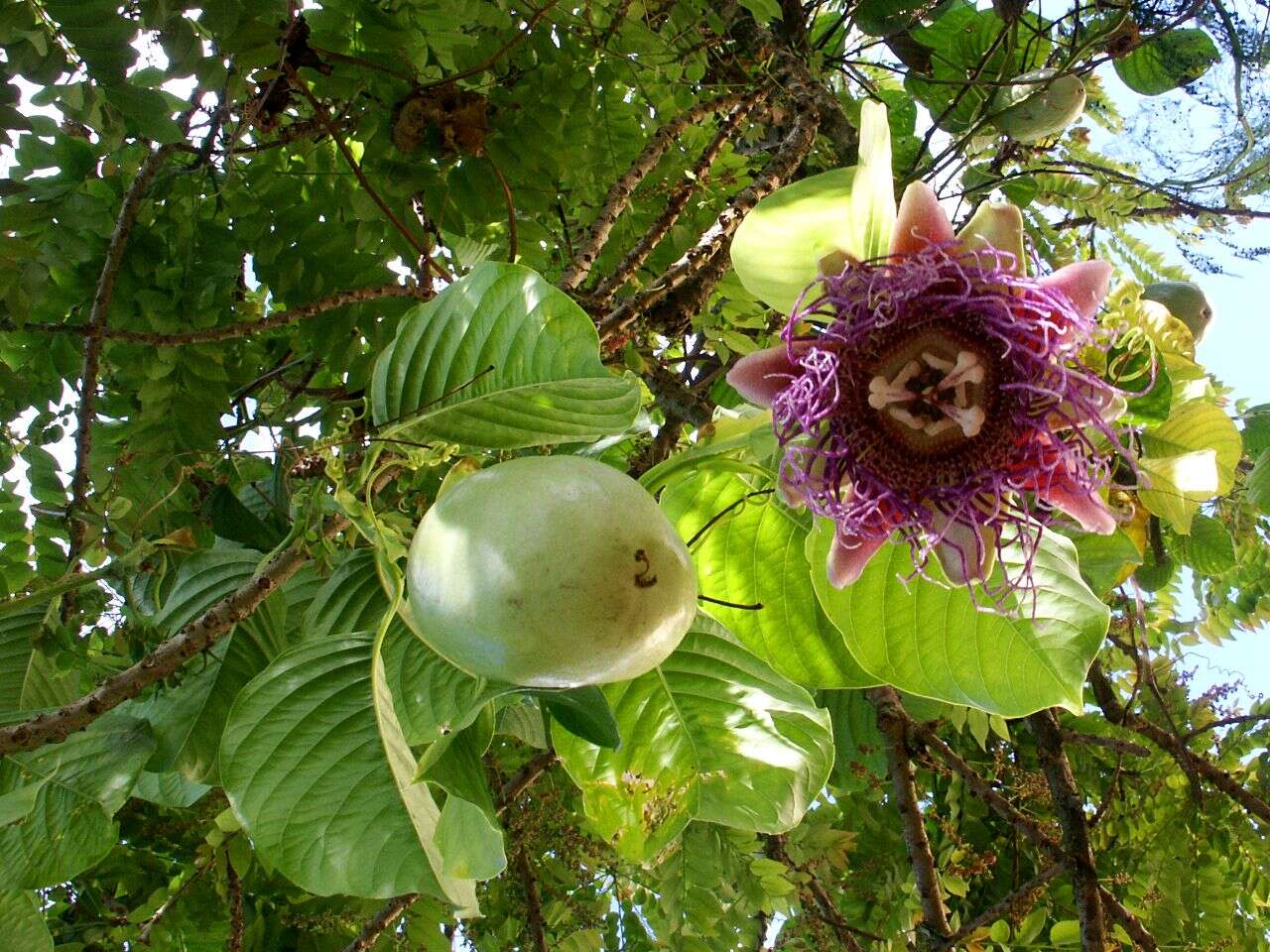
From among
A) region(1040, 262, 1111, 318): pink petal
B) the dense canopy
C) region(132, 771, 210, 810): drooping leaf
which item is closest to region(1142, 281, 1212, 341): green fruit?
the dense canopy

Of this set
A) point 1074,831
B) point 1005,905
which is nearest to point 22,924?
point 1005,905

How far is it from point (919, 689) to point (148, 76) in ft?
3.74

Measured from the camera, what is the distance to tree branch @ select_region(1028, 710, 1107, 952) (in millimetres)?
1544

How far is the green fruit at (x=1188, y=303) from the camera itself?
4.50 feet

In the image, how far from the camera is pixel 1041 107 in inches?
81.7

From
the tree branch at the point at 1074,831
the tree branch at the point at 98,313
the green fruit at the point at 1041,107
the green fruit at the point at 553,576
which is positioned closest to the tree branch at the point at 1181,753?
the tree branch at the point at 1074,831

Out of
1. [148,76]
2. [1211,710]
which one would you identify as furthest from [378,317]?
[1211,710]

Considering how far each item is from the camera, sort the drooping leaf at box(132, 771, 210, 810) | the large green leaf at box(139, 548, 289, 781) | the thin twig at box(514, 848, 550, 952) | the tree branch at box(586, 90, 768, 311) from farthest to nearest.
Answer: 1. the thin twig at box(514, 848, 550, 952)
2. the tree branch at box(586, 90, 768, 311)
3. the drooping leaf at box(132, 771, 210, 810)
4. the large green leaf at box(139, 548, 289, 781)

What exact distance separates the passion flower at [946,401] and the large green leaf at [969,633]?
0.04 m

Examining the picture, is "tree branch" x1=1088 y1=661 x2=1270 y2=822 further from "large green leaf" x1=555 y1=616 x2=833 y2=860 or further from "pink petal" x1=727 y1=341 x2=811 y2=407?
"pink petal" x1=727 y1=341 x2=811 y2=407

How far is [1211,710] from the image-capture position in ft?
7.05

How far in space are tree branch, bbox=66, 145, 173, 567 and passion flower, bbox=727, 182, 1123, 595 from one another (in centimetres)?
105

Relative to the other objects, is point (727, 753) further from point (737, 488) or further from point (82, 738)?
point (82, 738)

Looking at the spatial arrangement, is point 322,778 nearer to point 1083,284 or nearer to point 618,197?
point 1083,284
